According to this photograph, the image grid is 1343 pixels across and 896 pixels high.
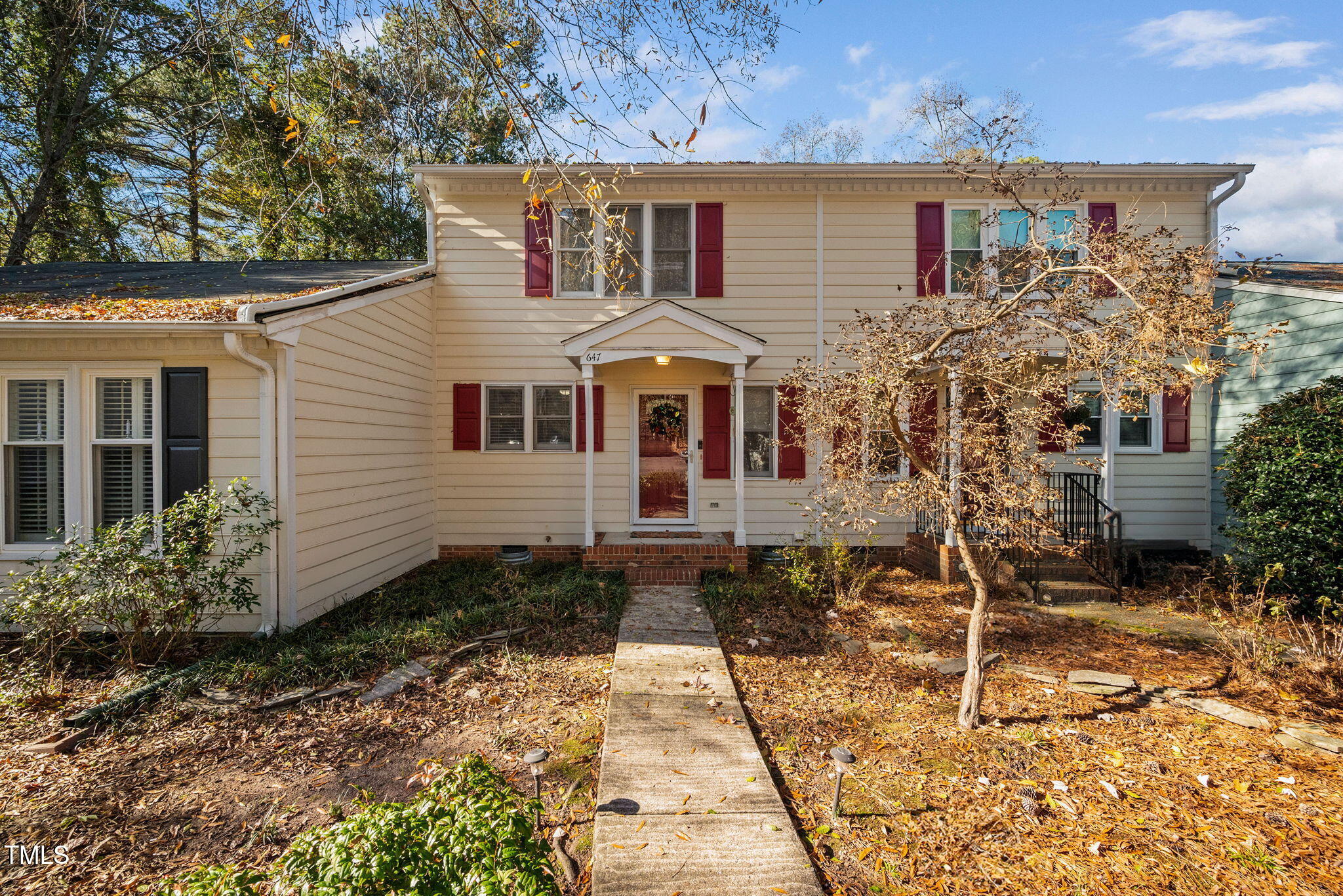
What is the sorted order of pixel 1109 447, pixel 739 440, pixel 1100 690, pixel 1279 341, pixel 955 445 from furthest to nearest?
pixel 1109 447 < pixel 739 440 < pixel 1279 341 < pixel 1100 690 < pixel 955 445

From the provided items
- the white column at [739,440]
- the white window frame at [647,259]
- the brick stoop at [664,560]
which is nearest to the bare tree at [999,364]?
the white column at [739,440]

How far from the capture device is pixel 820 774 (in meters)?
3.08

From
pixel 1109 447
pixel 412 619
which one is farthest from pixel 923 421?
pixel 412 619

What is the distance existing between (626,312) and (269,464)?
4655 millimetres

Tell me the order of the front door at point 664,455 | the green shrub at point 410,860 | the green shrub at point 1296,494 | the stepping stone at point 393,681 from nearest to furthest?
1. the green shrub at point 410,860
2. the stepping stone at point 393,681
3. the green shrub at point 1296,494
4. the front door at point 664,455

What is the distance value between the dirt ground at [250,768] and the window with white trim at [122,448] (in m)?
1.78

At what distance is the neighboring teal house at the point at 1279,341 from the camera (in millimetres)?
6199

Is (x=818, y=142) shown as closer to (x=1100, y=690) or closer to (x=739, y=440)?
(x=739, y=440)

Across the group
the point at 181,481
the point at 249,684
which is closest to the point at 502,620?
the point at 249,684

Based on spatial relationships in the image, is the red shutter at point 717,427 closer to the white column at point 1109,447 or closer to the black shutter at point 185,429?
the white column at point 1109,447

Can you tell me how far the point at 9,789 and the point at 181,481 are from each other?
266cm

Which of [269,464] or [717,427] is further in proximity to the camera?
[717,427]

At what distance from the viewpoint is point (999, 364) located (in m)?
3.72

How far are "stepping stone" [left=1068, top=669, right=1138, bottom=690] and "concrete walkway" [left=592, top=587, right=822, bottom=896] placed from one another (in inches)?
104
